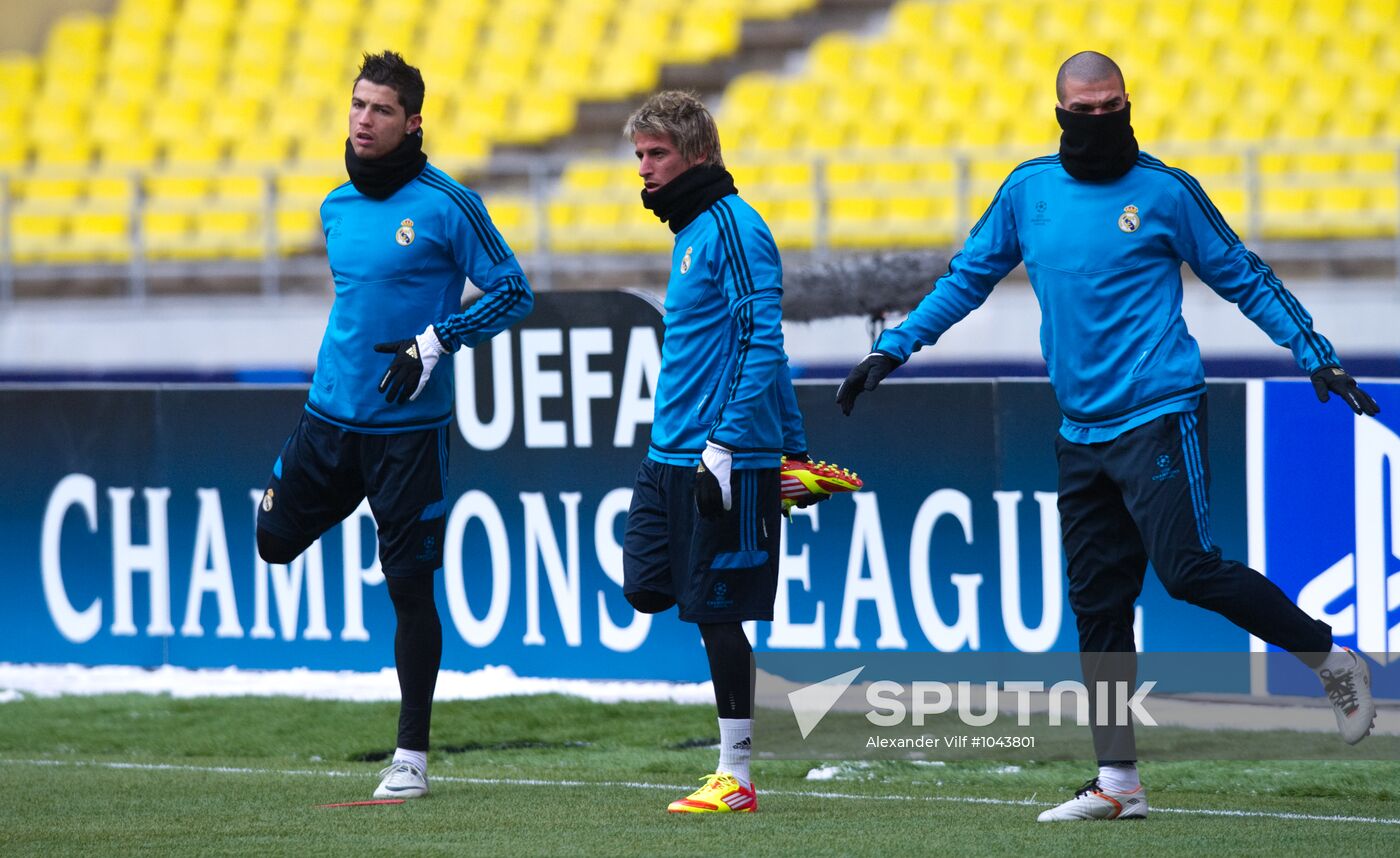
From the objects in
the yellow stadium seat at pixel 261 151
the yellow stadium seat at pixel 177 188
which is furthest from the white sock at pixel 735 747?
the yellow stadium seat at pixel 261 151

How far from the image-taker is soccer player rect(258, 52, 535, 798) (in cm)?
514

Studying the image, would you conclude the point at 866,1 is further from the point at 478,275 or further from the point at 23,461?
the point at 478,275

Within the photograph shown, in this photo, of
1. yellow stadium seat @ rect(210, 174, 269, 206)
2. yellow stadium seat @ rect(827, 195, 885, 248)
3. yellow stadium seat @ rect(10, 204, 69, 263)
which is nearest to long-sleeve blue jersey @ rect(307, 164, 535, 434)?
yellow stadium seat @ rect(827, 195, 885, 248)

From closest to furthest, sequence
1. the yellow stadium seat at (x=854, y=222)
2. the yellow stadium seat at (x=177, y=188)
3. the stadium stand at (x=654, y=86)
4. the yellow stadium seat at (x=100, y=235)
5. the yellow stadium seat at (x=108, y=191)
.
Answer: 1. the stadium stand at (x=654, y=86)
2. the yellow stadium seat at (x=854, y=222)
3. the yellow stadium seat at (x=100, y=235)
4. the yellow stadium seat at (x=108, y=191)
5. the yellow stadium seat at (x=177, y=188)

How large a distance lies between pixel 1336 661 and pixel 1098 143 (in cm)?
124

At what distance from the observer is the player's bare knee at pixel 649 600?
16.0ft

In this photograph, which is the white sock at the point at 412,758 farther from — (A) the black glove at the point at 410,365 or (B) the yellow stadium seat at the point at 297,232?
(B) the yellow stadium seat at the point at 297,232

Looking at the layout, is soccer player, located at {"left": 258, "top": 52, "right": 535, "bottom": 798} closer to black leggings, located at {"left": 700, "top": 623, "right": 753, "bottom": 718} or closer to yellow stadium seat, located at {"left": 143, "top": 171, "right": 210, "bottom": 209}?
black leggings, located at {"left": 700, "top": 623, "right": 753, "bottom": 718}

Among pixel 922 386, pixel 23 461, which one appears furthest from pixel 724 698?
pixel 23 461

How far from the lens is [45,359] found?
1162cm

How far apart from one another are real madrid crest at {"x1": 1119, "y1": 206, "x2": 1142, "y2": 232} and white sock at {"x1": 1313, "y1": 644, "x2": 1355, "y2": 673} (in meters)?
1.01

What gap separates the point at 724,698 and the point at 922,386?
2223mm

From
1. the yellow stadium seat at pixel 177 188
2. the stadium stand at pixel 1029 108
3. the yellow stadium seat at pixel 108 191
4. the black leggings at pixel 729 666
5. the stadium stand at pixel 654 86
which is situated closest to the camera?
the black leggings at pixel 729 666

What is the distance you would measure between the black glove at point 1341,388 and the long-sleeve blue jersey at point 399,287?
197 cm
